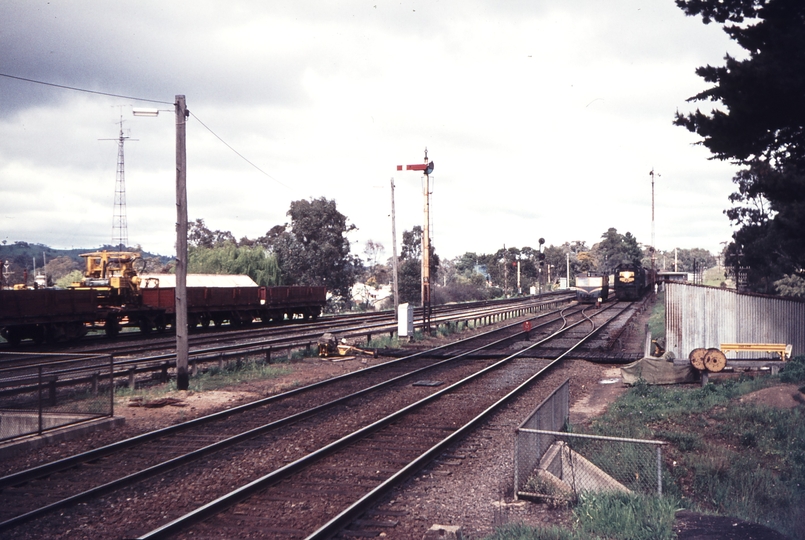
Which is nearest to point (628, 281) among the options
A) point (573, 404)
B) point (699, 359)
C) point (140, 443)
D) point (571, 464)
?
point (699, 359)

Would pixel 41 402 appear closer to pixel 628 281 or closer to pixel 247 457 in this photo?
pixel 247 457

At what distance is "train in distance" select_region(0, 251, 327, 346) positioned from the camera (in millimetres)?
23469

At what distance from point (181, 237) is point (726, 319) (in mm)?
15440

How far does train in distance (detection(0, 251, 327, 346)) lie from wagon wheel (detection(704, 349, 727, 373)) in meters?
22.7

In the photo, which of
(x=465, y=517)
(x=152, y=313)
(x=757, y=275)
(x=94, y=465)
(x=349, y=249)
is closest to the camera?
(x=465, y=517)

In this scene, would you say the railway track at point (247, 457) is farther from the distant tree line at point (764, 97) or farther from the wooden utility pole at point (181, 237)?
the distant tree line at point (764, 97)

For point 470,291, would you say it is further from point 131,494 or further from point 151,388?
point 131,494

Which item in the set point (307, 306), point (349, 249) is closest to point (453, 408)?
point (307, 306)

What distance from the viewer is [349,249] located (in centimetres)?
7006

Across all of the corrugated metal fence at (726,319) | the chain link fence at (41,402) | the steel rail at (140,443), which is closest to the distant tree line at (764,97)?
the corrugated metal fence at (726,319)

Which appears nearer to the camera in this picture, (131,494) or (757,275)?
(131,494)

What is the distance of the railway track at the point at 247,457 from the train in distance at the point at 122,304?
1394 cm

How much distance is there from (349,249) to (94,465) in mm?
61289

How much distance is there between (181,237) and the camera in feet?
50.3
